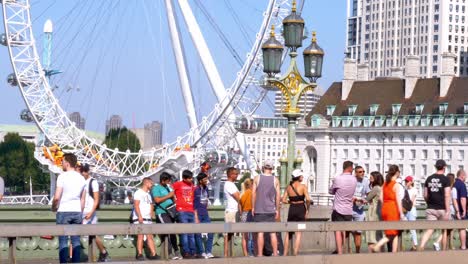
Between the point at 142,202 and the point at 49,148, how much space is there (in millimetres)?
78569

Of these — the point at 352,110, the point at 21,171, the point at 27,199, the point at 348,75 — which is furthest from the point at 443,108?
the point at 21,171

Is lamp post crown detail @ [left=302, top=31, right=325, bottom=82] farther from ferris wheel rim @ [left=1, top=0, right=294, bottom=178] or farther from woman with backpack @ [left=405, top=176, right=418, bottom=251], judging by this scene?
ferris wheel rim @ [left=1, top=0, right=294, bottom=178]

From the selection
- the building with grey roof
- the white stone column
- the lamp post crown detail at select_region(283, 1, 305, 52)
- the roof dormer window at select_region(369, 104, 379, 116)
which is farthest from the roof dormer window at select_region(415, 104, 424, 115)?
the lamp post crown detail at select_region(283, 1, 305, 52)

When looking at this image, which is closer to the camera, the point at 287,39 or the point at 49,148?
the point at 287,39

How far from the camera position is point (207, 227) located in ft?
59.5

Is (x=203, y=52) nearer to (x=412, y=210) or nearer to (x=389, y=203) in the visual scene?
(x=412, y=210)

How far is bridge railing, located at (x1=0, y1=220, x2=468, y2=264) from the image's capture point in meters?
16.0

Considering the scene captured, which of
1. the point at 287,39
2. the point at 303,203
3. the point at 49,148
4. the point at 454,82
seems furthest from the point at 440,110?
the point at 303,203

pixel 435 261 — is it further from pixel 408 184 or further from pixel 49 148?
pixel 49 148

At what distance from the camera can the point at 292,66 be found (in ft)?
104

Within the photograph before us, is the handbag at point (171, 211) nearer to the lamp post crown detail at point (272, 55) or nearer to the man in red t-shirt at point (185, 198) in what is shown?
the man in red t-shirt at point (185, 198)

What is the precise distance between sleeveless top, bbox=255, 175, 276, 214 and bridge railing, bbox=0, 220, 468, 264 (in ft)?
8.23

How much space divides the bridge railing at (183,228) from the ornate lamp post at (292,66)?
10.2m

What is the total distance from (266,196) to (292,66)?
395 inches
